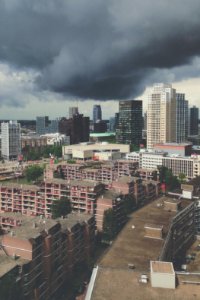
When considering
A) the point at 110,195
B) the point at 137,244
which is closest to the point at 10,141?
the point at 110,195

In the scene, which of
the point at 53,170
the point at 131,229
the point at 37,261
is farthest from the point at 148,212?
the point at 53,170

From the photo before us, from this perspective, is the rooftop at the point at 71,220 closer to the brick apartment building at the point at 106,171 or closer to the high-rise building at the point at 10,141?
the brick apartment building at the point at 106,171

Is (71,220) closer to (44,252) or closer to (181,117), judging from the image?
(44,252)

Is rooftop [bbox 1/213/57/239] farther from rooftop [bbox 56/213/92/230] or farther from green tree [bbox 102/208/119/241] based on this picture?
green tree [bbox 102/208/119/241]

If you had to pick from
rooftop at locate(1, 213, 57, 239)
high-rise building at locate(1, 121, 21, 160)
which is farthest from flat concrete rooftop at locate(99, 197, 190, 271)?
high-rise building at locate(1, 121, 21, 160)

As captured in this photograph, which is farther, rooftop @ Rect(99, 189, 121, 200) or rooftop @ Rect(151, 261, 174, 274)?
rooftop @ Rect(99, 189, 121, 200)

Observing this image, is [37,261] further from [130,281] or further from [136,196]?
[136,196]

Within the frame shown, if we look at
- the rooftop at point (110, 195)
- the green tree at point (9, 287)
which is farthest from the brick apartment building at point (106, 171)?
the green tree at point (9, 287)
